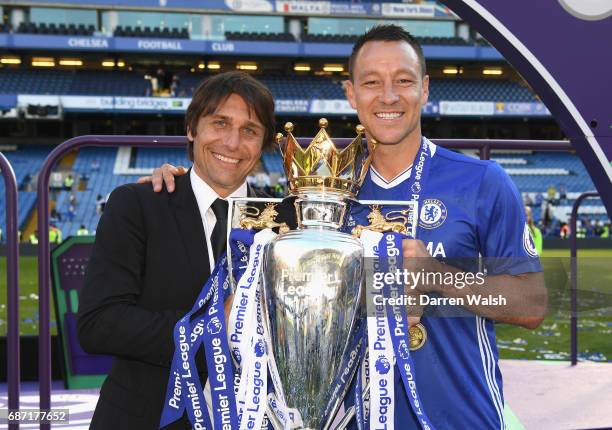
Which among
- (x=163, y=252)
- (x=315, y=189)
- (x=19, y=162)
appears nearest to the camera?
(x=315, y=189)

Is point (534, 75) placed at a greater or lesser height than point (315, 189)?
greater

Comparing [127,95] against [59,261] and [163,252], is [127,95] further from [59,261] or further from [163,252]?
[163,252]

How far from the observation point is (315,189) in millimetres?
1258

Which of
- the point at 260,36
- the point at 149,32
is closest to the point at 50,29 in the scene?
the point at 149,32

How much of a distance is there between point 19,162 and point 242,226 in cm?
2765

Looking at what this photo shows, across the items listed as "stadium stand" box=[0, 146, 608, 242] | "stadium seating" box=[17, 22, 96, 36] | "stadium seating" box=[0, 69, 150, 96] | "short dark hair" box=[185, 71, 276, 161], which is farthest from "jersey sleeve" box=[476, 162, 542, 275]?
"stadium seating" box=[17, 22, 96, 36]

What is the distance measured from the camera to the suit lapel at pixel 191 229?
153 cm

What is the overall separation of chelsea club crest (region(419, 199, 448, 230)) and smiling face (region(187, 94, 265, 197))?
1.38 ft

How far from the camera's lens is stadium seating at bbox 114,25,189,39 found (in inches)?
1187

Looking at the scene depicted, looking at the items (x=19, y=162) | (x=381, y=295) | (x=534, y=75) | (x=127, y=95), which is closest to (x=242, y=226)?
(x=381, y=295)

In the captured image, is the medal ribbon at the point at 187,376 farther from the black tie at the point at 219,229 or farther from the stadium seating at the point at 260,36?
the stadium seating at the point at 260,36

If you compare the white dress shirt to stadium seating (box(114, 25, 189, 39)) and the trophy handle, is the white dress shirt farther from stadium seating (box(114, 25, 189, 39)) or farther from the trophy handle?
stadium seating (box(114, 25, 189, 39))

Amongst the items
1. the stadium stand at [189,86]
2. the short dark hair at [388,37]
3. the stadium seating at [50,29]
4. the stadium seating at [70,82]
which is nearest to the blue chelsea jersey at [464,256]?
the short dark hair at [388,37]

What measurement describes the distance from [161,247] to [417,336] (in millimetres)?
581
